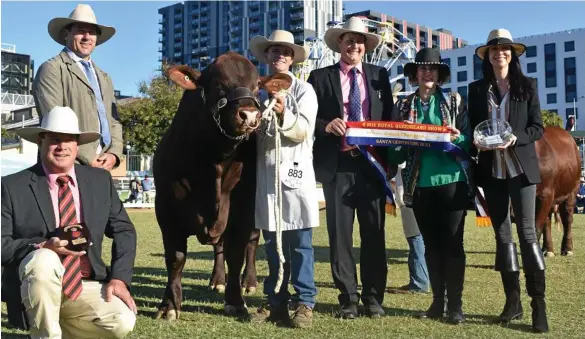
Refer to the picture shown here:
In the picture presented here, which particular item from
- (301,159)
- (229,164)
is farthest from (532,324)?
(229,164)

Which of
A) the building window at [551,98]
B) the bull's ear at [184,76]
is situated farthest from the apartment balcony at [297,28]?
the bull's ear at [184,76]

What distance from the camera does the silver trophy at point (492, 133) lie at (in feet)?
16.7

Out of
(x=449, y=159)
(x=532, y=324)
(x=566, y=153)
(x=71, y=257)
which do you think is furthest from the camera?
(x=566, y=153)

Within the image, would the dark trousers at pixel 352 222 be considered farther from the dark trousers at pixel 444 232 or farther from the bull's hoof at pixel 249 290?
the bull's hoof at pixel 249 290

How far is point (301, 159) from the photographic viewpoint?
209 inches

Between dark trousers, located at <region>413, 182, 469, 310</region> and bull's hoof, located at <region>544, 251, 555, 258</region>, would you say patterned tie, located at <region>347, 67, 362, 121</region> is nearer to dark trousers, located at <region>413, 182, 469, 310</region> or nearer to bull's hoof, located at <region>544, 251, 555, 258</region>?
dark trousers, located at <region>413, 182, 469, 310</region>

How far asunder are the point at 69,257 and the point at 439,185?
314cm

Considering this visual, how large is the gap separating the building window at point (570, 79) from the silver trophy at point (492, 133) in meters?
83.2

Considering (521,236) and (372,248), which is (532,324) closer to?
(521,236)

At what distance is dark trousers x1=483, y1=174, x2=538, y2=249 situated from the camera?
5270mm

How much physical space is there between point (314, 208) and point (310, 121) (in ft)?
2.50

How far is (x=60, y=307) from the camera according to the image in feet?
12.7

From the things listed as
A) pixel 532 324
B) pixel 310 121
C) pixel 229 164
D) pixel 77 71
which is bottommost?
pixel 532 324

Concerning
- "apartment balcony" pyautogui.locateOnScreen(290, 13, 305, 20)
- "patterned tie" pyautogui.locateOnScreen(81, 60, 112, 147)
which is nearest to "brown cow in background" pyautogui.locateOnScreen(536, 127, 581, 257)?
"patterned tie" pyautogui.locateOnScreen(81, 60, 112, 147)
